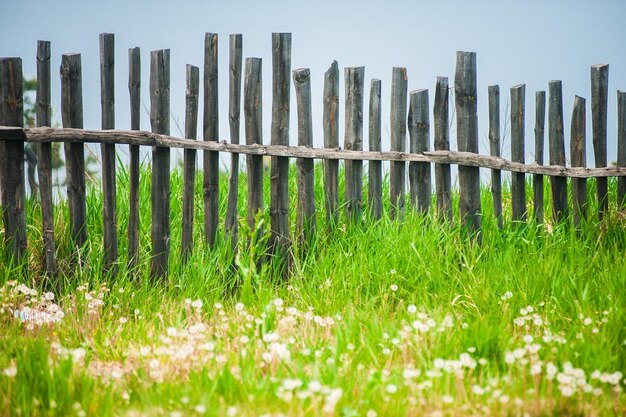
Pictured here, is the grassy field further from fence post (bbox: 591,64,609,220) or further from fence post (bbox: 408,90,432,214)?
fence post (bbox: 408,90,432,214)

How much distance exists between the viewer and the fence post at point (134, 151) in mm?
5305

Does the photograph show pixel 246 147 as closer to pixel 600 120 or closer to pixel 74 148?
pixel 74 148

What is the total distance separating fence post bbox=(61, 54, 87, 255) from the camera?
17.3ft

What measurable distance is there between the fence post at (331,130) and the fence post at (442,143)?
3.16ft

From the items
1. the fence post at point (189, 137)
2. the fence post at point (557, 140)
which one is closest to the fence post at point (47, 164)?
the fence post at point (189, 137)

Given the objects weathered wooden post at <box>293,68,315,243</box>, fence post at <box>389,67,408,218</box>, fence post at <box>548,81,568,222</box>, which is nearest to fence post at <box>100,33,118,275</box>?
weathered wooden post at <box>293,68,315,243</box>

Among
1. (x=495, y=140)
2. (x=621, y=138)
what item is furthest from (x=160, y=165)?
(x=621, y=138)

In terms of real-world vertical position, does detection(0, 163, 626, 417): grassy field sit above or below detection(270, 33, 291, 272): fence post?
below

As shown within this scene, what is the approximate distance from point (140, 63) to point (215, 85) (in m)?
0.67

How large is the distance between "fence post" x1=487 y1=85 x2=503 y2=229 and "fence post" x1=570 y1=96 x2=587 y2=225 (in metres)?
0.86

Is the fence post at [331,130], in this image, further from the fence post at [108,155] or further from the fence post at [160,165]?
the fence post at [108,155]

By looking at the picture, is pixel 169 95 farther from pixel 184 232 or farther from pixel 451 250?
pixel 451 250

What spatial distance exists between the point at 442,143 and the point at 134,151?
2.78 m

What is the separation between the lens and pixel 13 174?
5340 millimetres
